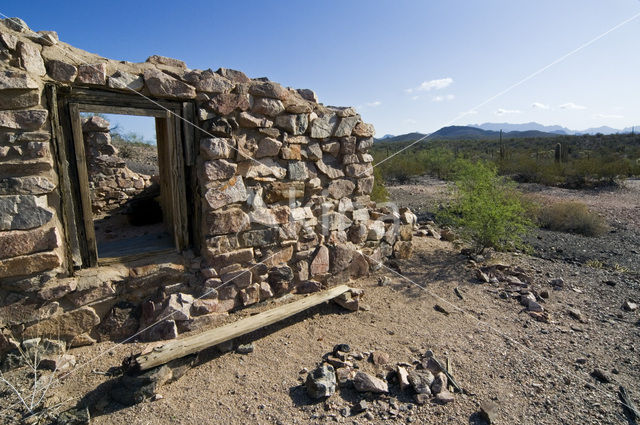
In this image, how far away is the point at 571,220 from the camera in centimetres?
750

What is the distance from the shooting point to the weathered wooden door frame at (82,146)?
9.09ft

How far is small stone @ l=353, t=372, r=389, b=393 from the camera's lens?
259 cm

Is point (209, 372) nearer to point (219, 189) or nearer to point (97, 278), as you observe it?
point (97, 278)

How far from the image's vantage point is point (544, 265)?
17.1ft

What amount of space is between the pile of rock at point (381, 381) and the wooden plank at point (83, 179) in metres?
1.96

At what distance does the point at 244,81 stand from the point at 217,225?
1.37 m

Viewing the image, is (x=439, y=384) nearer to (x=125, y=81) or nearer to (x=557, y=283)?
(x=557, y=283)

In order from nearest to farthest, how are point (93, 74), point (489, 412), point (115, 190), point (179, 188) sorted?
point (489, 412) < point (93, 74) < point (179, 188) < point (115, 190)

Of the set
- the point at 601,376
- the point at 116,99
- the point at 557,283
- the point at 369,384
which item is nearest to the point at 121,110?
the point at 116,99

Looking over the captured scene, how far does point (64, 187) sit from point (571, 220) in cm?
836

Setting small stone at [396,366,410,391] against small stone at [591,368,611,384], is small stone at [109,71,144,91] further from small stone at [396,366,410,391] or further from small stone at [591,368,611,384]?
small stone at [591,368,611,384]

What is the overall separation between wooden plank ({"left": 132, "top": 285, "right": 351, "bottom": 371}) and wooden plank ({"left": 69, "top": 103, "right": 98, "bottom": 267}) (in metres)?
1.01

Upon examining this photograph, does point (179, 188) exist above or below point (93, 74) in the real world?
below

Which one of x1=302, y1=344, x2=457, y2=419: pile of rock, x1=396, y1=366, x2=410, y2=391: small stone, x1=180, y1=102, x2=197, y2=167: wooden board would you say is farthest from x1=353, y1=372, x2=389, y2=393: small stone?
x1=180, y1=102, x2=197, y2=167: wooden board
